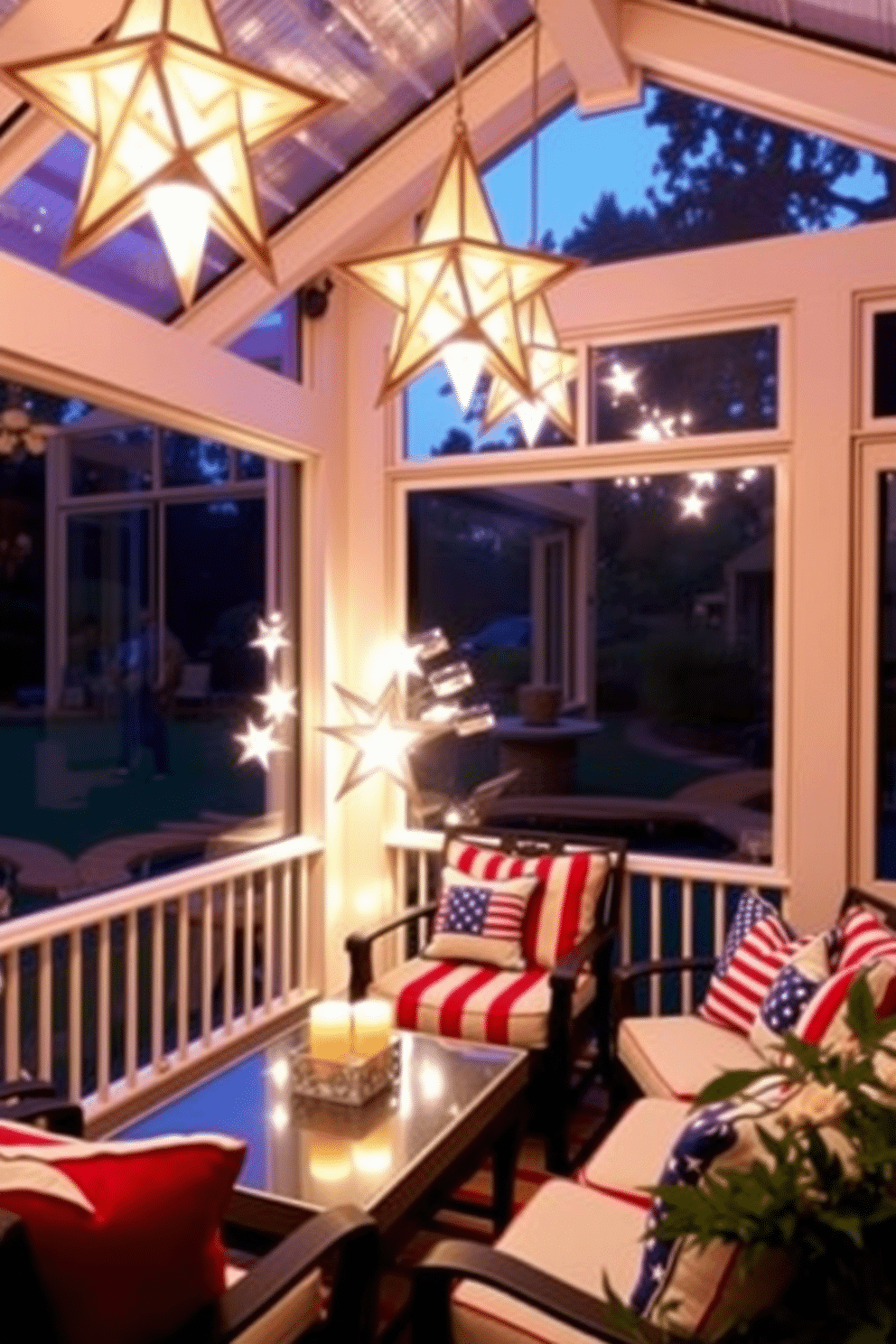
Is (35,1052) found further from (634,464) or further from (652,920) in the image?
(634,464)

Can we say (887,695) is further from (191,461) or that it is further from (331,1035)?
(191,461)

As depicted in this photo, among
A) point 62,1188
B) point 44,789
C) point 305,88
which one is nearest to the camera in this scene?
point 62,1188

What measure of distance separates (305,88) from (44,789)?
2634 millimetres

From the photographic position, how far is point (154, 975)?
156 inches

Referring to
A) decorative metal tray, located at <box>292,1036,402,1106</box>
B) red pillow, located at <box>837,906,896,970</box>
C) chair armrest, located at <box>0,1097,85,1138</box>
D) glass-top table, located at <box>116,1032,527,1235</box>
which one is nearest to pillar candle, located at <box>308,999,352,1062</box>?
decorative metal tray, located at <box>292,1036,402,1106</box>

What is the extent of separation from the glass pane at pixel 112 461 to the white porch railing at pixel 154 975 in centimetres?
143

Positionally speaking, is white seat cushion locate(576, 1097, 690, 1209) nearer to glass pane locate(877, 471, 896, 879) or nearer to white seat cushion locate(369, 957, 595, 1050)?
white seat cushion locate(369, 957, 595, 1050)

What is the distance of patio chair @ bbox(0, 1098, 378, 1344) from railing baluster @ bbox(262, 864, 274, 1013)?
2.53 meters

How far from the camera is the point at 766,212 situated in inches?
163

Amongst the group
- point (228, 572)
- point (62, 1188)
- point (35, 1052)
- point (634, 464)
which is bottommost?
point (35, 1052)

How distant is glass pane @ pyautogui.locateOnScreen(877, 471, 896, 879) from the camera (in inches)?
157

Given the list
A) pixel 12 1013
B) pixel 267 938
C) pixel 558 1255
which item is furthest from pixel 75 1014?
pixel 558 1255

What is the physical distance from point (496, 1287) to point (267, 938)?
9.57ft

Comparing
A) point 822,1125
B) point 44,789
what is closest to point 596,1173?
point 822,1125
